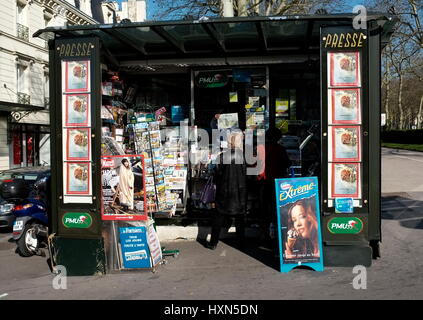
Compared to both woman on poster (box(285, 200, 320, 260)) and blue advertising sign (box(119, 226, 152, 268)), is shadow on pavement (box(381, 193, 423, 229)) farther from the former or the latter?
blue advertising sign (box(119, 226, 152, 268))

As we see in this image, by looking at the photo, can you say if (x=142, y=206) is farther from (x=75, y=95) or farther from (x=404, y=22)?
(x=404, y=22)

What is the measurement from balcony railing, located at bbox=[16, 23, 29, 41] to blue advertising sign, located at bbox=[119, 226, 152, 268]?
995 inches

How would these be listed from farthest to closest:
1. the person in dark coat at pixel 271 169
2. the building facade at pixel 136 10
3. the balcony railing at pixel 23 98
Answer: the balcony railing at pixel 23 98 < the building facade at pixel 136 10 < the person in dark coat at pixel 271 169

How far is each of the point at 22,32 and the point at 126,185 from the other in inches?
1006

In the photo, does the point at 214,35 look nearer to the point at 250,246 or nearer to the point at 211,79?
the point at 211,79

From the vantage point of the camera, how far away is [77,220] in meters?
6.29

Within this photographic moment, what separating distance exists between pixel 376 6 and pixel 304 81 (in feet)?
84.5

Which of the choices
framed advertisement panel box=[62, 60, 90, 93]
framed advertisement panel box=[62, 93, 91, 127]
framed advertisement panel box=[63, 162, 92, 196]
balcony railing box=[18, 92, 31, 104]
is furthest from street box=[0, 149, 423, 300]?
balcony railing box=[18, 92, 31, 104]

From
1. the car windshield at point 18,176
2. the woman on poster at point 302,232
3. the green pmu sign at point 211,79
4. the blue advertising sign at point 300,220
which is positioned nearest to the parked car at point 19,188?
the car windshield at point 18,176

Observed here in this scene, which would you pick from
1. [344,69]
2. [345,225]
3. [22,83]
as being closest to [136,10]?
[22,83]

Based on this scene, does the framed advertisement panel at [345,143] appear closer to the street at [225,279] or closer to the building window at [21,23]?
the street at [225,279]

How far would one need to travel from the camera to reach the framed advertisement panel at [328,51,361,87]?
232 inches

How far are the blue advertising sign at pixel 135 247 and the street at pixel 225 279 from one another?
143mm

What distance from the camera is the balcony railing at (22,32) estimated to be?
27.8 metres
